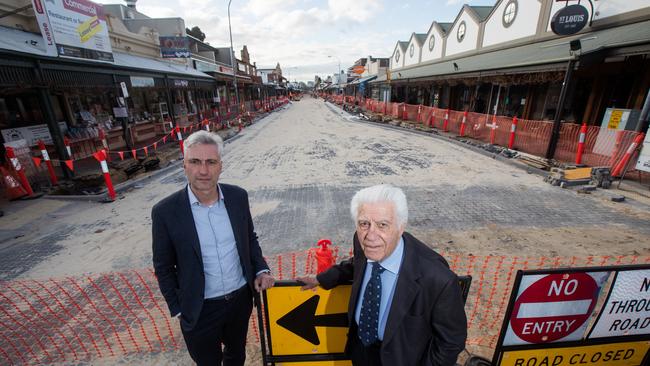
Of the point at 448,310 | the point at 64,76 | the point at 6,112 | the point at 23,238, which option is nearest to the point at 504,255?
the point at 448,310

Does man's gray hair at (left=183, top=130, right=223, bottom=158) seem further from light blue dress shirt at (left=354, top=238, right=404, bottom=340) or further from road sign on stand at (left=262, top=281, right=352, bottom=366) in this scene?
light blue dress shirt at (left=354, top=238, right=404, bottom=340)

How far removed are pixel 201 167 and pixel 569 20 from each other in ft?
47.8

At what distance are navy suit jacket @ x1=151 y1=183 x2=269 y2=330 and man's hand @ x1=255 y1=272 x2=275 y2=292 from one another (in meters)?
Result: 0.19

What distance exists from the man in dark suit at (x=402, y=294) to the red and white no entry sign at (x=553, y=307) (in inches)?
38.5

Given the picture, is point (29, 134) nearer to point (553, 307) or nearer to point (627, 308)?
point (553, 307)

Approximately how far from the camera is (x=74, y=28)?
31.1 feet

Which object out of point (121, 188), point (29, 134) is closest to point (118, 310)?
point (121, 188)

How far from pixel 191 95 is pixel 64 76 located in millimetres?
16827

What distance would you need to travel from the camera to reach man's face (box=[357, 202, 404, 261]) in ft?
5.57

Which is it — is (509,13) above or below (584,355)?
above

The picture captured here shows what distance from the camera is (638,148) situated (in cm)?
788

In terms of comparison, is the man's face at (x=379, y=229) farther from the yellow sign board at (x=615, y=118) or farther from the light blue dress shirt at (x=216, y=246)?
the yellow sign board at (x=615, y=118)

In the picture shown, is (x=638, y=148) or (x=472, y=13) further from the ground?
(x=472, y=13)

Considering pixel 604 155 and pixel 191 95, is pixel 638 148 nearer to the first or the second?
pixel 604 155
